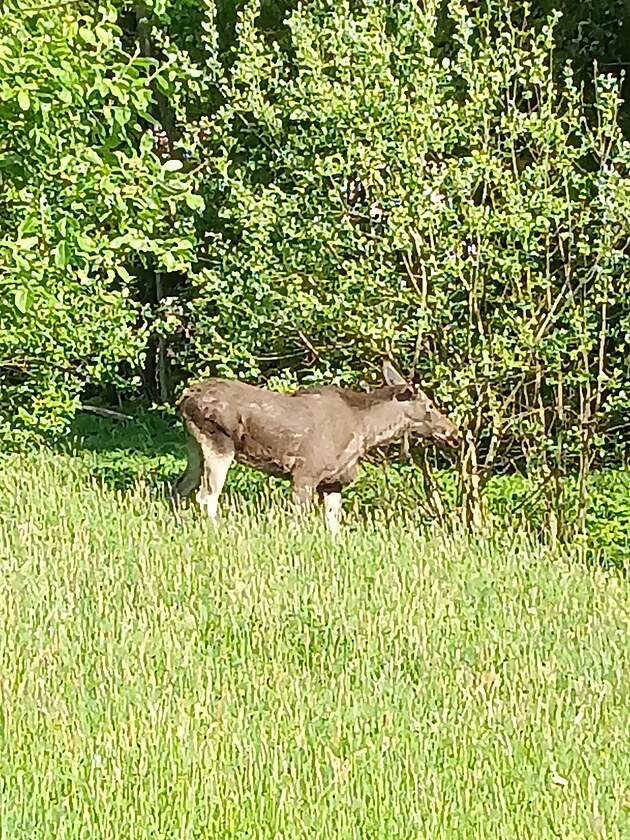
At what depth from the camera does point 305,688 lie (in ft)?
21.0

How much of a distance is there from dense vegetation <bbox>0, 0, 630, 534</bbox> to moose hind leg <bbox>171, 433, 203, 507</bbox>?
43.1 inches

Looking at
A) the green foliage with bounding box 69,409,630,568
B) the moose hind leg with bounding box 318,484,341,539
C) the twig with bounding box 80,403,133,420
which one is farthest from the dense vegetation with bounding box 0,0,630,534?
the twig with bounding box 80,403,133,420

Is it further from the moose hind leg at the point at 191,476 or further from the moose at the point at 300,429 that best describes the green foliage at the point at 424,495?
the moose at the point at 300,429

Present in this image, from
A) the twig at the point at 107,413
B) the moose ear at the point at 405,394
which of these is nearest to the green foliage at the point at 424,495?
the moose ear at the point at 405,394

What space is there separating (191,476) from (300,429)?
1.12m

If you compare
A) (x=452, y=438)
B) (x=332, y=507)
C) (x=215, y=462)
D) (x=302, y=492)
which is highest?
(x=452, y=438)

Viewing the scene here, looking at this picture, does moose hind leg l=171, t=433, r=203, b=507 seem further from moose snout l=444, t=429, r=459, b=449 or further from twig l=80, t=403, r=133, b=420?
twig l=80, t=403, r=133, b=420

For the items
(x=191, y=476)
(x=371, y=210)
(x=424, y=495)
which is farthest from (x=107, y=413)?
(x=371, y=210)

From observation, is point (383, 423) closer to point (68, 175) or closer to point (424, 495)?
point (424, 495)

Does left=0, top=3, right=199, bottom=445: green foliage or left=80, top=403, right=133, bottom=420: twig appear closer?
left=0, top=3, right=199, bottom=445: green foliage

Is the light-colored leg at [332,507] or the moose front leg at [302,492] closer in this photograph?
the light-colored leg at [332,507]

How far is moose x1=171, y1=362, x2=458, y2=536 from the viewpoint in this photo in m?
11.2

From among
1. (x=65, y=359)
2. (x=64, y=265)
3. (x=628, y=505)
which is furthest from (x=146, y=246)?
(x=628, y=505)

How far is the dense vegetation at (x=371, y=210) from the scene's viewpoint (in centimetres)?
1120
